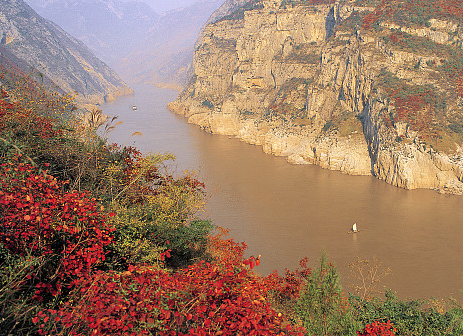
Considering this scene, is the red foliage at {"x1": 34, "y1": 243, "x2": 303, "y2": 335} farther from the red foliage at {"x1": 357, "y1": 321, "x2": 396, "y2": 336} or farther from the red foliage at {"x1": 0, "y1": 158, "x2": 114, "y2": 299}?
the red foliage at {"x1": 357, "y1": 321, "x2": 396, "y2": 336}

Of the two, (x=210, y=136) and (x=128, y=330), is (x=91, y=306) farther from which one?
(x=210, y=136)

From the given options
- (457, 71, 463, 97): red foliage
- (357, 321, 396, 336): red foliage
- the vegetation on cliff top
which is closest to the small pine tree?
the vegetation on cliff top

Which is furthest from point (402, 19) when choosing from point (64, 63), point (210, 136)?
point (64, 63)

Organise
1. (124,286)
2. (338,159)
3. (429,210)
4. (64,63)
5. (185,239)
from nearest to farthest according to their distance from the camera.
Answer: (124,286) < (185,239) < (429,210) < (338,159) < (64,63)

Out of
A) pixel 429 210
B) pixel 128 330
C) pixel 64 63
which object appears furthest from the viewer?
pixel 64 63

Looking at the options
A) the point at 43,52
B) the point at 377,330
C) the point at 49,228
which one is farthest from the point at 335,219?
the point at 43,52

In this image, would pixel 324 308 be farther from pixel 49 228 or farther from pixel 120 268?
pixel 49 228

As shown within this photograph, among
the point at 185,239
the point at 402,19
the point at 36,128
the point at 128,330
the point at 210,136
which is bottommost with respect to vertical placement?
the point at 210,136
